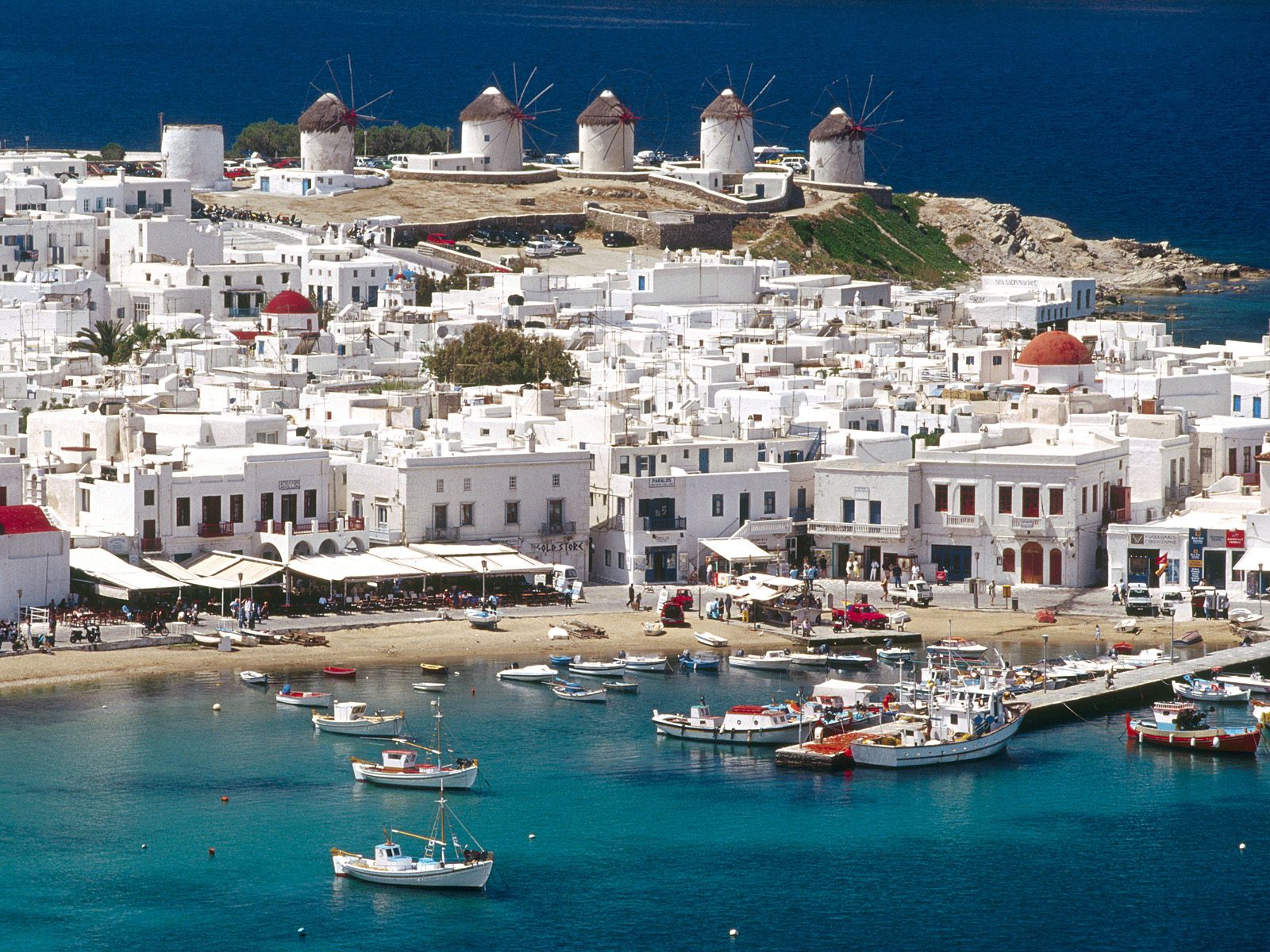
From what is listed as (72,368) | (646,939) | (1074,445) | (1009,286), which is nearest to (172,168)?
(1009,286)

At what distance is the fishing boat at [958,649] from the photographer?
2657 inches

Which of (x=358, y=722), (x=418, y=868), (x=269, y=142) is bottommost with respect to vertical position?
(x=418, y=868)

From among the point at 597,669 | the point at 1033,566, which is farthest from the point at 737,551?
the point at 597,669

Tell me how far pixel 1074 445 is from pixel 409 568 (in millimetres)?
18578

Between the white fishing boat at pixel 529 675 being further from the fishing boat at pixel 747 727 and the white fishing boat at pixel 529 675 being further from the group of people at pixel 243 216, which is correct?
the group of people at pixel 243 216

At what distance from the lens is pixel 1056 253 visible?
165375mm

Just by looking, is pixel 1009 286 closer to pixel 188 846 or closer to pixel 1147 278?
pixel 1147 278

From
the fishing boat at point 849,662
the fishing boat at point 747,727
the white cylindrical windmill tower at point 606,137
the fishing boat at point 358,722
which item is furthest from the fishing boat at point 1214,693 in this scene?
the white cylindrical windmill tower at point 606,137

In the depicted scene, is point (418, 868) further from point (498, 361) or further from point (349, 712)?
point (498, 361)

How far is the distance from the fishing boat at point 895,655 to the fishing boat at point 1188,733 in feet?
21.6

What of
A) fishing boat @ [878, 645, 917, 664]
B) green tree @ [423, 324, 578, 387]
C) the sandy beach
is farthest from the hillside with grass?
fishing boat @ [878, 645, 917, 664]

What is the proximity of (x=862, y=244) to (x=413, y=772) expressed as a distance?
9591 cm

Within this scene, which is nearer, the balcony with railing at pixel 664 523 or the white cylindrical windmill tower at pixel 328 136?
the balcony with railing at pixel 664 523

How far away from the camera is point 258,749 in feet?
198
